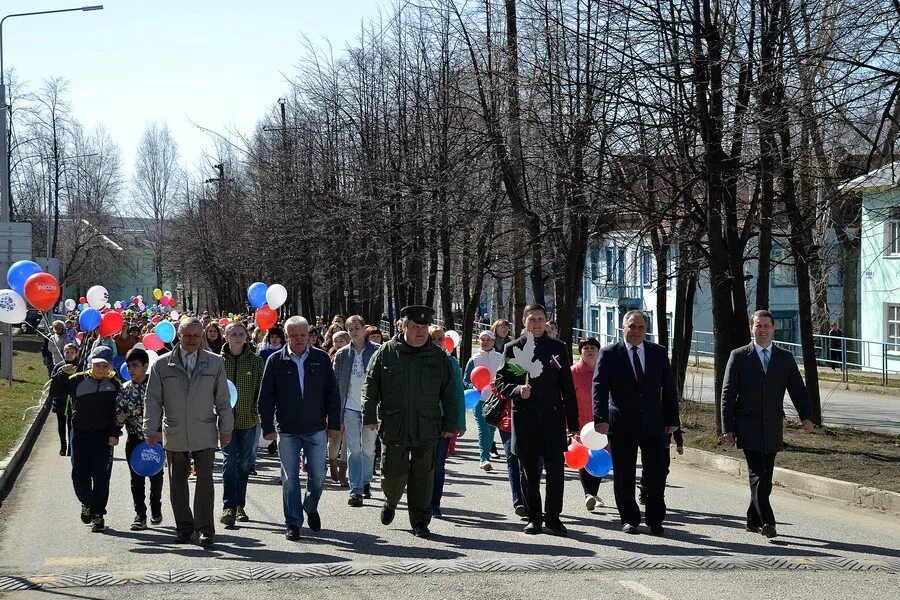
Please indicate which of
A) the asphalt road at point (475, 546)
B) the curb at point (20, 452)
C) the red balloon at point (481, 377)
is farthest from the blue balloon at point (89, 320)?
the red balloon at point (481, 377)

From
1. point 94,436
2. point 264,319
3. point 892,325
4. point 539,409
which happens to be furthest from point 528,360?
point 892,325

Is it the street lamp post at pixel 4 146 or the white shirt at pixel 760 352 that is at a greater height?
the street lamp post at pixel 4 146

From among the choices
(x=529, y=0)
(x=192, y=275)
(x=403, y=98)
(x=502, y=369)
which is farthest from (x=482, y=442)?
(x=192, y=275)

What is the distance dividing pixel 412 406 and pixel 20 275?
11.2m

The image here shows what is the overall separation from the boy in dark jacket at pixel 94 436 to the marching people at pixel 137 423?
0.28ft

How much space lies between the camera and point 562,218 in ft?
65.9

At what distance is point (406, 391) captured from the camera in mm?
9195

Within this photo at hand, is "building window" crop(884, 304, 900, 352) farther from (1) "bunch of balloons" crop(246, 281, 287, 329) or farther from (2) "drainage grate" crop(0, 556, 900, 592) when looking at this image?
(2) "drainage grate" crop(0, 556, 900, 592)

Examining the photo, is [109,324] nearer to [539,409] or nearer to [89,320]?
[89,320]

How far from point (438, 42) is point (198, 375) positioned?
1654 centimetres

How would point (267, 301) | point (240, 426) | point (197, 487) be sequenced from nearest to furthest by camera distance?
point (197, 487), point (240, 426), point (267, 301)

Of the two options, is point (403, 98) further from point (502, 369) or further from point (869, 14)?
point (502, 369)

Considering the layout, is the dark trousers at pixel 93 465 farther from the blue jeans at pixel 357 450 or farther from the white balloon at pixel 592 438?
the white balloon at pixel 592 438

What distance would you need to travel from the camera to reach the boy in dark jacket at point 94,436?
387 inches
